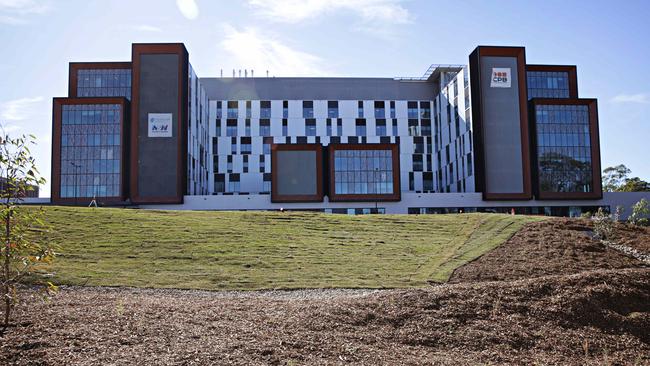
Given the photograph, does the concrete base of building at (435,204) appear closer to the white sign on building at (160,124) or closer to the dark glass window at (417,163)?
the white sign on building at (160,124)

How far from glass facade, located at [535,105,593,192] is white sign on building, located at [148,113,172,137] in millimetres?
50432

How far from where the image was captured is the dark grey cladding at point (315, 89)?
10388 cm

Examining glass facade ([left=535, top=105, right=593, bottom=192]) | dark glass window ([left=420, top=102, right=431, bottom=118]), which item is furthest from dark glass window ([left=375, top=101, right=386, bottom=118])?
glass facade ([left=535, top=105, right=593, bottom=192])

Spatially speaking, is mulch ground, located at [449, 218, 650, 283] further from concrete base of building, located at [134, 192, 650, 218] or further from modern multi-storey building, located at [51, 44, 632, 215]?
modern multi-storey building, located at [51, 44, 632, 215]

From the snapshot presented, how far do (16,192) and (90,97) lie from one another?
2889 inches

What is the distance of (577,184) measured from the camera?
3093 inches

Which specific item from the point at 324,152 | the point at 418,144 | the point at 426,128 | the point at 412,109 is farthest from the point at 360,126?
the point at 324,152

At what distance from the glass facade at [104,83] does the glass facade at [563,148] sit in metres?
59.1

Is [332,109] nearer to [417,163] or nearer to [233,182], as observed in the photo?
[417,163]

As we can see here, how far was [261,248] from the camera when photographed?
92.4ft

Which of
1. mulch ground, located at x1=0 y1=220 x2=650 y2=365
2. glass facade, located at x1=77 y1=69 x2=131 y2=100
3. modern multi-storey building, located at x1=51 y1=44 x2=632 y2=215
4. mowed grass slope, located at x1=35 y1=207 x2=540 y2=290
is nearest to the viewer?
mulch ground, located at x1=0 y1=220 x2=650 y2=365

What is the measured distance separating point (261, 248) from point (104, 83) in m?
66.1

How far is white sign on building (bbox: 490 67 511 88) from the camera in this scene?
7950 cm

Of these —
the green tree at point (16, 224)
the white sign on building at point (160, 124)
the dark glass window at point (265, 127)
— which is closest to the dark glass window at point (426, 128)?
the dark glass window at point (265, 127)
